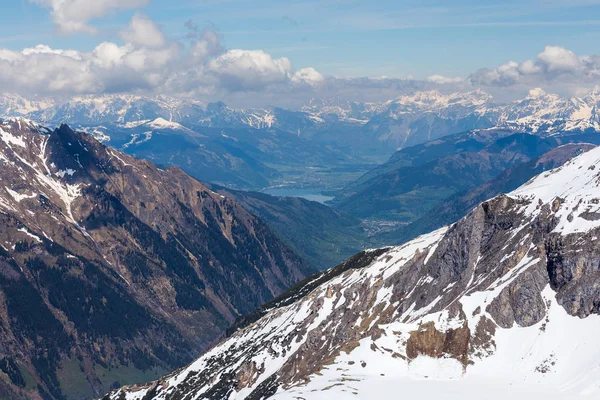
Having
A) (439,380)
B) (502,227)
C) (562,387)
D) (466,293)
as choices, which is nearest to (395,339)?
(439,380)

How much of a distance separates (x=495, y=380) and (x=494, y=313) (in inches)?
834

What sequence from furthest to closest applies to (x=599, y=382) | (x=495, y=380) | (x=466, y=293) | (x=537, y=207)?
(x=537, y=207) < (x=466, y=293) < (x=495, y=380) < (x=599, y=382)

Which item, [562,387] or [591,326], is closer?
[562,387]

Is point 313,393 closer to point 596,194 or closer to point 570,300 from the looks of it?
point 570,300

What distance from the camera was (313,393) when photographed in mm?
138375

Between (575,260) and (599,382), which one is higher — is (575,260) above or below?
above

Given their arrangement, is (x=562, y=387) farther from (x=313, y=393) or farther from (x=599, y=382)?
(x=313, y=393)

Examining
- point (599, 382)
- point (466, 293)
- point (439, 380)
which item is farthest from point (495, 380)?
point (466, 293)

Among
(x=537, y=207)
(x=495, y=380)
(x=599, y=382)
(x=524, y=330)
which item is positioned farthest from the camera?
(x=537, y=207)

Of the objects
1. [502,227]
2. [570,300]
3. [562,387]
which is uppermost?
[502,227]

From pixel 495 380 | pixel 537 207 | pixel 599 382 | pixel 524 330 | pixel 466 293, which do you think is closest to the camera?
pixel 599 382

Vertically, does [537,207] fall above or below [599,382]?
above

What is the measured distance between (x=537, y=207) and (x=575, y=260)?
3656 centimetres

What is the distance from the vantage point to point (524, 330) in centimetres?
15538
